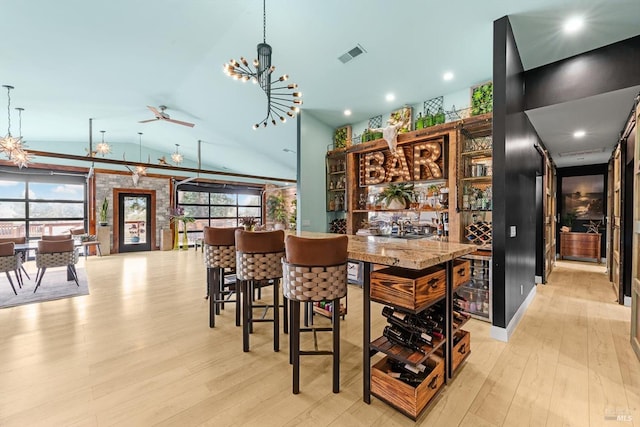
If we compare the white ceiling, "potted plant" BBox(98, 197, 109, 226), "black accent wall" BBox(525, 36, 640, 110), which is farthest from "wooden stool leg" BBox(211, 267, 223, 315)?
"potted plant" BBox(98, 197, 109, 226)

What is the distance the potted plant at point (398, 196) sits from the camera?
4.07m

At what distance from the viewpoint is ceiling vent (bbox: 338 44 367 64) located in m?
3.32

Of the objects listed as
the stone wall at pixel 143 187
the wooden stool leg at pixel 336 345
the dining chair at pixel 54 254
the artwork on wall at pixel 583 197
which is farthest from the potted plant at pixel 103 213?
the artwork on wall at pixel 583 197

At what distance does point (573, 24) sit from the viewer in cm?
260

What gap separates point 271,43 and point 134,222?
8524 millimetres

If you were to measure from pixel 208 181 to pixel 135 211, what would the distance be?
8.77 feet

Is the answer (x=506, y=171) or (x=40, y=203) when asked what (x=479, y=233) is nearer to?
(x=506, y=171)

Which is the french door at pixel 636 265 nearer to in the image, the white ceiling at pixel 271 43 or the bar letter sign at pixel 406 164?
the white ceiling at pixel 271 43

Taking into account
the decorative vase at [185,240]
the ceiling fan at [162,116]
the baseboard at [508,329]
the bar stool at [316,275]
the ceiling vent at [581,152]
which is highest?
the ceiling fan at [162,116]

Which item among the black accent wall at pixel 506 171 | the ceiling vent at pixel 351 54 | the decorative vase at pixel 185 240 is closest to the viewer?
the black accent wall at pixel 506 171

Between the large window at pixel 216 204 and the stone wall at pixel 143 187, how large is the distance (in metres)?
0.54

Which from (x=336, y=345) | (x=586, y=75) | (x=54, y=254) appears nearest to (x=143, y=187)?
(x=54, y=254)

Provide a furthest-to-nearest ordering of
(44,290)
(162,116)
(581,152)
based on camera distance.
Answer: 1. (581,152)
2. (162,116)
3. (44,290)

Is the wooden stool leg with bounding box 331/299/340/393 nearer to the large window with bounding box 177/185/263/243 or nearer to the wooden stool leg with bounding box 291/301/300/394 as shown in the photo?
the wooden stool leg with bounding box 291/301/300/394
